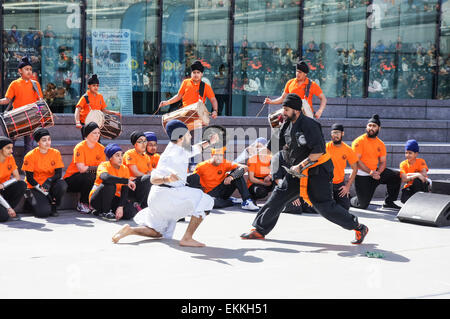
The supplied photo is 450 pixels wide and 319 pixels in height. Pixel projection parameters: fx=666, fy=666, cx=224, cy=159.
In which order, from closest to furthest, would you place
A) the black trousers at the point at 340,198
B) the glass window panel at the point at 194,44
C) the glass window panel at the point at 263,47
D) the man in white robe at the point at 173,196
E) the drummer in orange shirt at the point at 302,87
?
the man in white robe at the point at 173,196
the black trousers at the point at 340,198
the drummer in orange shirt at the point at 302,87
the glass window panel at the point at 194,44
the glass window panel at the point at 263,47

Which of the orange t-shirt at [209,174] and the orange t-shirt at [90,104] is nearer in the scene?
the orange t-shirt at [209,174]

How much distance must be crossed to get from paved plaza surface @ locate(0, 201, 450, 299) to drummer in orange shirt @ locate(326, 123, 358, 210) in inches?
30.0

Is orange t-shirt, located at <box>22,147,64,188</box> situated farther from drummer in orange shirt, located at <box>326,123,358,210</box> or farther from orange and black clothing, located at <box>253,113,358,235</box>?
drummer in orange shirt, located at <box>326,123,358,210</box>

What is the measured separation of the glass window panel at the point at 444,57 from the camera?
18.1 metres

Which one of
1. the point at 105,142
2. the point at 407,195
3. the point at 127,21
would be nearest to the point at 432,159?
the point at 407,195

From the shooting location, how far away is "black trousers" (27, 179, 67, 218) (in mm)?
8789

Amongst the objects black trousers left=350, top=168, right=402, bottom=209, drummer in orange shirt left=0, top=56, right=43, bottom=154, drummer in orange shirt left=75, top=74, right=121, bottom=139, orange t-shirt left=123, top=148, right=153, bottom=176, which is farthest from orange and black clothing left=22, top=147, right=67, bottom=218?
black trousers left=350, top=168, right=402, bottom=209

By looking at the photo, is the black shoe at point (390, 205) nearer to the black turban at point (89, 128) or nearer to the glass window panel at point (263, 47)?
the black turban at point (89, 128)

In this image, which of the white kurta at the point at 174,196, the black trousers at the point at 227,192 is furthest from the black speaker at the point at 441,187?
the white kurta at the point at 174,196

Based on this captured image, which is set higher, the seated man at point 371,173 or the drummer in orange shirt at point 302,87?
the drummer in orange shirt at point 302,87

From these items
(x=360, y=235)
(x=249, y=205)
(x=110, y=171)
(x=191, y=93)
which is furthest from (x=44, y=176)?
(x=360, y=235)

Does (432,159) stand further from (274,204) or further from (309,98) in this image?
(274,204)

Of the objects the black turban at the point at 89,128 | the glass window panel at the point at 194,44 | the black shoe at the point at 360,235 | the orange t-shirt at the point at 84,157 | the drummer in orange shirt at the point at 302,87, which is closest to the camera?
the black shoe at the point at 360,235

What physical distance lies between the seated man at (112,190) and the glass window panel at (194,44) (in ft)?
21.9
